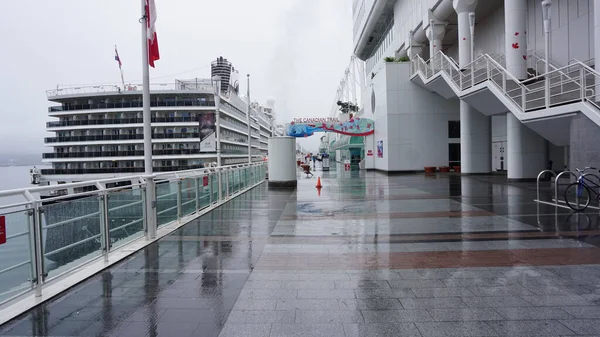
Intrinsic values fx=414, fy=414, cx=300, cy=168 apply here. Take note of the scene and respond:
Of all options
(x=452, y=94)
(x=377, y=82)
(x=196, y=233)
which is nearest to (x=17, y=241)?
(x=196, y=233)

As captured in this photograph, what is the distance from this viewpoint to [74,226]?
20.2ft

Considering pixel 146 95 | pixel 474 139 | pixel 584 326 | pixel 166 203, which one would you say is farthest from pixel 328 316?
pixel 474 139

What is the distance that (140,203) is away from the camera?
8211 mm

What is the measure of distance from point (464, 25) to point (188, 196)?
20375mm

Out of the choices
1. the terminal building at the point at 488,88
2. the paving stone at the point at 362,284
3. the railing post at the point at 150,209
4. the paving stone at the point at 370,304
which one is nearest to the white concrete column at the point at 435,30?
the terminal building at the point at 488,88

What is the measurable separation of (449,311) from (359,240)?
367 cm

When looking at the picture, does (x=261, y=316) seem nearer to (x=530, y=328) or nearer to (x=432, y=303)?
(x=432, y=303)

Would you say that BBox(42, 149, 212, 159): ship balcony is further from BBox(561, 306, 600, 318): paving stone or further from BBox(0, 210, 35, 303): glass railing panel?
BBox(561, 306, 600, 318): paving stone

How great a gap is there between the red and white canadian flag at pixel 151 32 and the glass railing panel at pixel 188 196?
3.11 metres

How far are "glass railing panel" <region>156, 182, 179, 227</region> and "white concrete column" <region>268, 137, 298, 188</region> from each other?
1075 cm

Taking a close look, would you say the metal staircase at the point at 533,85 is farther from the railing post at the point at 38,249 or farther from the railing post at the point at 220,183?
the railing post at the point at 38,249

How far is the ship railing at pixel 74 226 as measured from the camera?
189 inches

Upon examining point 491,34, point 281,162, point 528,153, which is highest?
point 491,34

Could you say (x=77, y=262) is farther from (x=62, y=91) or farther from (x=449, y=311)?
(x=62, y=91)
